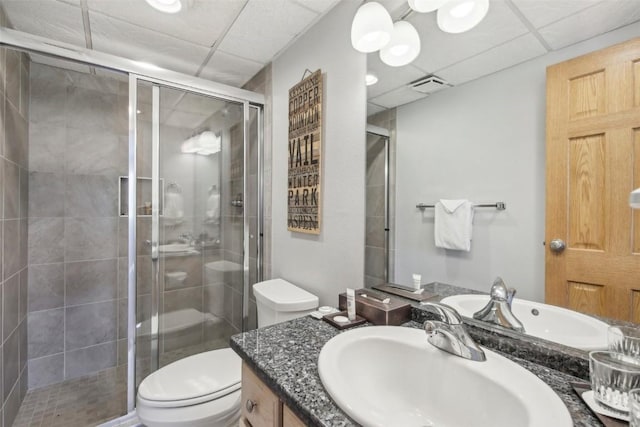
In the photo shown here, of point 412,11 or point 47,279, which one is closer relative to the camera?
point 412,11

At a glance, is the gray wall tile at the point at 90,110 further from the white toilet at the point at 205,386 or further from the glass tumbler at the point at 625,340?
the glass tumbler at the point at 625,340

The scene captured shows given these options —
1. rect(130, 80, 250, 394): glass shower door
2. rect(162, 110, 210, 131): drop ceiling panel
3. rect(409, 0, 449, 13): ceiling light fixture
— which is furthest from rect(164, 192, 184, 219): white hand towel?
rect(409, 0, 449, 13): ceiling light fixture

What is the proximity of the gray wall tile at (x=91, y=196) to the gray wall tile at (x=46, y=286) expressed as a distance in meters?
0.39

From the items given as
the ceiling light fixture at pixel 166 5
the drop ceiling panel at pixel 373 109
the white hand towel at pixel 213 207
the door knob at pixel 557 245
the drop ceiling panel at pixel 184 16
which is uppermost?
the drop ceiling panel at pixel 184 16

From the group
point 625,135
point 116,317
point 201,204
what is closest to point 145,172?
point 201,204

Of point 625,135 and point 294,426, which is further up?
point 625,135

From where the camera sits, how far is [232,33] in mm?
1653

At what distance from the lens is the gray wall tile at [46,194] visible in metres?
1.95

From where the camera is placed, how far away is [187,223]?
1876mm

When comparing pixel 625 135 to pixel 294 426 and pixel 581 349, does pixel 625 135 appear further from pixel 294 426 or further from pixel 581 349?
pixel 294 426

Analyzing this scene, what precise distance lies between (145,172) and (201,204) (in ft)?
1.23

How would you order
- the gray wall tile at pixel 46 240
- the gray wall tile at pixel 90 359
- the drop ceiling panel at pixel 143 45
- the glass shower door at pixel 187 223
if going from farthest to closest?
the gray wall tile at pixel 90 359 → the gray wall tile at pixel 46 240 → the glass shower door at pixel 187 223 → the drop ceiling panel at pixel 143 45

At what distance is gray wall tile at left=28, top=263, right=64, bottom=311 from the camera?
1952 millimetres

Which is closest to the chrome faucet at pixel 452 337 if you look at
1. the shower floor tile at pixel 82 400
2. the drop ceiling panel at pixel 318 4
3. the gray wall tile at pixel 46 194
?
the drop ceiling panel at pixel 318 4
